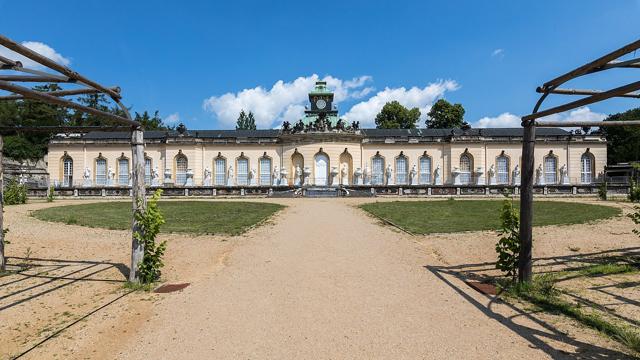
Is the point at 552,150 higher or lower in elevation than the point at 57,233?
higher

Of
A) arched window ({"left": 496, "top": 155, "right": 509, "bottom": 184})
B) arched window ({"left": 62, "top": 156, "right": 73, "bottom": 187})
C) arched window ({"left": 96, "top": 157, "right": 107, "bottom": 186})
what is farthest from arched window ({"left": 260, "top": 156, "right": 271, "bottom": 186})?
arched window ({"left": 496, "top": 155, "right": 509, "bottom": 184})

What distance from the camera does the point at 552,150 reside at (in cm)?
4175

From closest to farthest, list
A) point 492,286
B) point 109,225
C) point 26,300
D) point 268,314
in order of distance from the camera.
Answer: point 268,314
point 26,300
point 492,286
point 109,225

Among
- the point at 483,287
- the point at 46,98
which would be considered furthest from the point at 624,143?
the point at 46,98

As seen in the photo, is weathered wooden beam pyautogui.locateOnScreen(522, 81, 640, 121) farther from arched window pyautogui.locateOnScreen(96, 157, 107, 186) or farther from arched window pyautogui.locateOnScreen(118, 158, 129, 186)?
arched window pyautogui.locateOnScreen(96, 157, 107, 186)

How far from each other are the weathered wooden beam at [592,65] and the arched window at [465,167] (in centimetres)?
3767

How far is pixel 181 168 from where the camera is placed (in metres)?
42.8

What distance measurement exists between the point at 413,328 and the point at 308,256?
14.1ft

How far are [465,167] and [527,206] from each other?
37694 millimetres

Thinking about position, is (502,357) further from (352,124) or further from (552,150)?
(552,150)

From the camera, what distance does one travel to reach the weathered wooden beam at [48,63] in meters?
4.12

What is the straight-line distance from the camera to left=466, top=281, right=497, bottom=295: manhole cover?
245 inches

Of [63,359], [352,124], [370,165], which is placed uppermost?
[352,124]

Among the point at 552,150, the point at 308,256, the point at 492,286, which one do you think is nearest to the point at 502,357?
the point at 492,286
